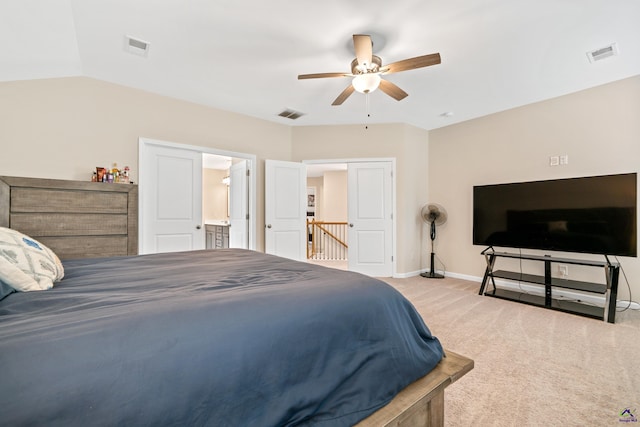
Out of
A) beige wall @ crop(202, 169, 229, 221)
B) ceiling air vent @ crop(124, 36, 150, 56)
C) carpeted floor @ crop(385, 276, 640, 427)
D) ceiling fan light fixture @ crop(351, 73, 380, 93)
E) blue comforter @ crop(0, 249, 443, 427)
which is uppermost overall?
ceiling air vent @ crop(124, 36, 150, 56)

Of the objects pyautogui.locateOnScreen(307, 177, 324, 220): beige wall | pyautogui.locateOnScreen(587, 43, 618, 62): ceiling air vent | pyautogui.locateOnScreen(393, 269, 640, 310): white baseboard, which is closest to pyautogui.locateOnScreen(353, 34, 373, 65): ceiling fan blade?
pyautogui.locateOnScreen(587, 43, 618, 62): ceiling air vent

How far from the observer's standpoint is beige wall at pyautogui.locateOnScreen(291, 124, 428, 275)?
16.4ft

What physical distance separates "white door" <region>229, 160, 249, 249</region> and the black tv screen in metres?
3.53

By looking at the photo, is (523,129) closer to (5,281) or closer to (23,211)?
(5,281)

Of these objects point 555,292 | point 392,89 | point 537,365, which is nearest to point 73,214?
point 392,89

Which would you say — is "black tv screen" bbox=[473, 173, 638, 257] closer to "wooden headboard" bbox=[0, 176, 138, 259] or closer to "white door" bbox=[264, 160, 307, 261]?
"white door" bbox=[264, 160, 307, 261]

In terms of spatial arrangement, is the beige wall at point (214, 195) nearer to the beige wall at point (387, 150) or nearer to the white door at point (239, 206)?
the white door at point (239, 206)

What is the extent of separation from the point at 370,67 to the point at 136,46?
86.8 inches

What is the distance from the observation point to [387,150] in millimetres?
5004

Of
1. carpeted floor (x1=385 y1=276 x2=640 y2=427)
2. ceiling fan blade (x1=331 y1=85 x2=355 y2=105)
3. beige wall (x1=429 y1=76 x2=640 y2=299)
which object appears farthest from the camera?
beige wall (x1=429 y1=76 x2=640 y2=299)

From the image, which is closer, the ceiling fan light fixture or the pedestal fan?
the ceiling fan light fixture

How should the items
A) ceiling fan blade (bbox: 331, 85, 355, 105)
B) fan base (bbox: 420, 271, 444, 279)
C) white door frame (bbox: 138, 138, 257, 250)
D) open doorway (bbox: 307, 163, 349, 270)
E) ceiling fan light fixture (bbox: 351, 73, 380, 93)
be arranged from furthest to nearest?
1. open doorway (bbox: 307, 163, 349, 270)
2. fan base (bbox: 420, 271, 444, 279)
3. white door frame (bbox: 138, 138, 257, 250)
4. ceiling fan blade (bbox: 331, 85, 355, 105)
5. ceiling fan light fixture (bbox: 351, 73, 380, 93)

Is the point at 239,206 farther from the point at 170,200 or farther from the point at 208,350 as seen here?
the point at 208,350

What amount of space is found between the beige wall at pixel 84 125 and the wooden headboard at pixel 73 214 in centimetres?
59
